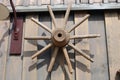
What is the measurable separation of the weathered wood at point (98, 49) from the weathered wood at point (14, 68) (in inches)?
17.6

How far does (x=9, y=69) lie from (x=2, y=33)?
0.25 meters

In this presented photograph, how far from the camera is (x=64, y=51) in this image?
1725mm

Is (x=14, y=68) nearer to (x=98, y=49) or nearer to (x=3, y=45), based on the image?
(x=3, y=45)

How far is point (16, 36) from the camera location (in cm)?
185

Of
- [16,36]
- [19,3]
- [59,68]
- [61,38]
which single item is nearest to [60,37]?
[61,38]

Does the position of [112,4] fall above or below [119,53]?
above

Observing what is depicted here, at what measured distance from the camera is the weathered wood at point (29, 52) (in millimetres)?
1734

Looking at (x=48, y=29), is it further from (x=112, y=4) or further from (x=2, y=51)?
(x=112, y=4)

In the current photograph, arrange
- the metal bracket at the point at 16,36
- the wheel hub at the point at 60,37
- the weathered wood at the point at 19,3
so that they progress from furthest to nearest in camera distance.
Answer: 1. the weathered wood at the point at 19,3
2. the metal bracket at the point at 16,36
3. the wheel hub at the point at 60,37

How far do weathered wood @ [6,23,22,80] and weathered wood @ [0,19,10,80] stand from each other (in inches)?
1.0

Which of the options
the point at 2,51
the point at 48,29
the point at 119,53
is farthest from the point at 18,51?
the point at 119,53

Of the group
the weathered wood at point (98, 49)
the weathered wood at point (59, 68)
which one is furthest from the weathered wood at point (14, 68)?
the weathered wood at point (98, 49)

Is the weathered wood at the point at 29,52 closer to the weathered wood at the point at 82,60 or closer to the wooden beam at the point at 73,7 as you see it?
the wooden beam at the point at 73,7

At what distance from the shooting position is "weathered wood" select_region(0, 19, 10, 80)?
1764 millimetres
